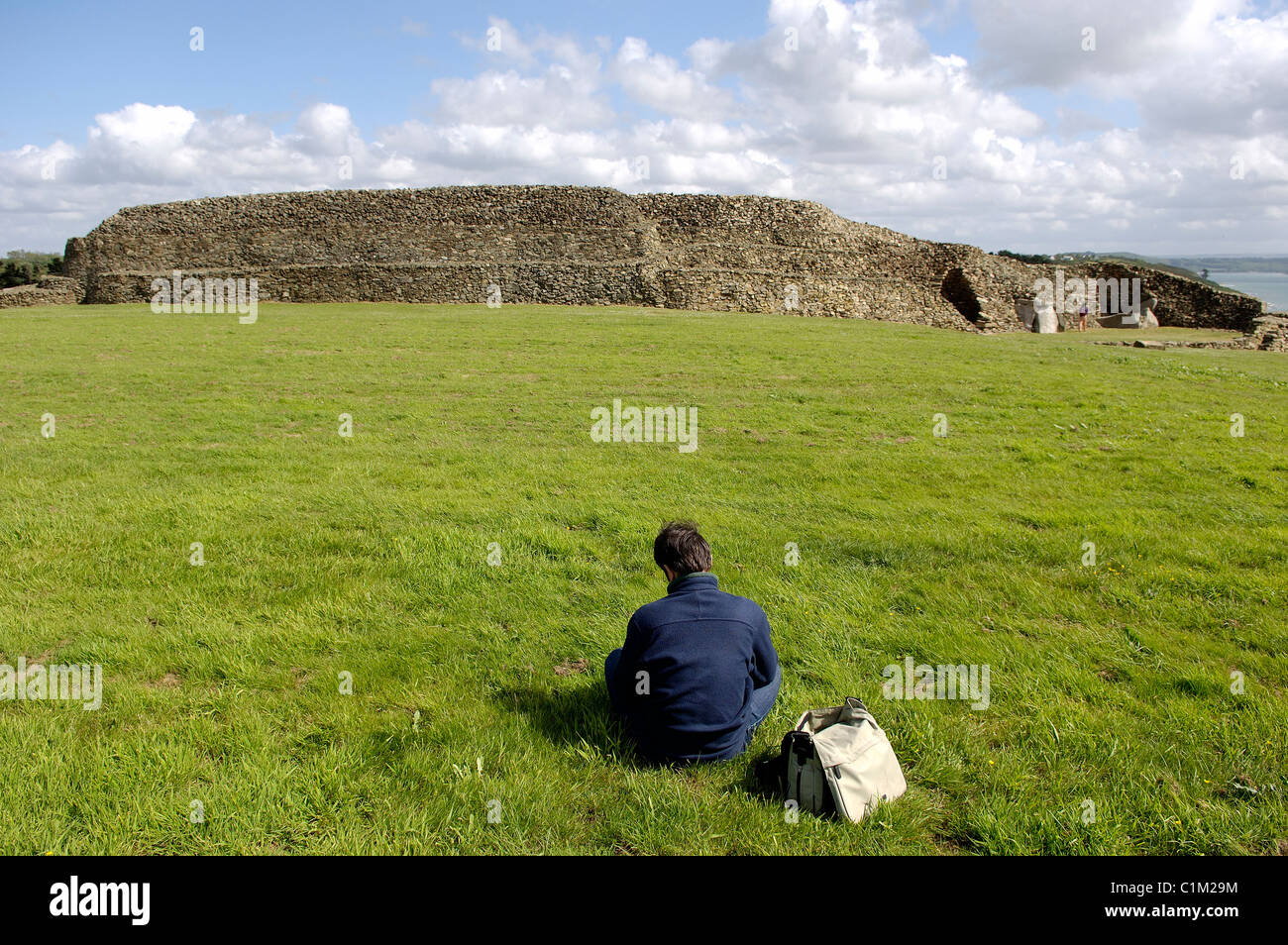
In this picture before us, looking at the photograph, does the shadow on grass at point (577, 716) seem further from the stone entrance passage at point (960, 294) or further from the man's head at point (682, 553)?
the stone entrance passage at point (960, 294)

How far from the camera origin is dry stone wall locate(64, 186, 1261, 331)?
36406mm

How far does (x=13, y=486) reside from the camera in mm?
8281

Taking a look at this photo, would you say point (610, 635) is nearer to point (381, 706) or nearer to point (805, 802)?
point (381, 706)

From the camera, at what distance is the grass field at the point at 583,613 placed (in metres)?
3.47

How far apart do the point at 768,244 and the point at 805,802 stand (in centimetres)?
3914

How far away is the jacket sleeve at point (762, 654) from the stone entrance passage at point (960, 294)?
122 ft

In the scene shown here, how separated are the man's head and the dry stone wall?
32220 mm

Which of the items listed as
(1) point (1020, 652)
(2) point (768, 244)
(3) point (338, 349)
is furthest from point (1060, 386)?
(2) point (768, 244)

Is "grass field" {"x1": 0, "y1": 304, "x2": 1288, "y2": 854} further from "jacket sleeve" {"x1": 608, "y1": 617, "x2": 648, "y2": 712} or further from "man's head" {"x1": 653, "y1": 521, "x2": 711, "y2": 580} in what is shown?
"man's head" {"x1": 653, "y1": 521, "x2": 711, "y2": 580}

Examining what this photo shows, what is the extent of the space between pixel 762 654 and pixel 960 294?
130 ft

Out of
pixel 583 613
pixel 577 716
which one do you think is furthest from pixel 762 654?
pixel 583 613

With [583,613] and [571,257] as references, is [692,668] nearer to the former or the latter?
[583,613]

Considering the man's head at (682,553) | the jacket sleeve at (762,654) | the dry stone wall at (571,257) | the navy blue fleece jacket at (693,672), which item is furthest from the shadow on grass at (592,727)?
the dry stone wall at (571,257)

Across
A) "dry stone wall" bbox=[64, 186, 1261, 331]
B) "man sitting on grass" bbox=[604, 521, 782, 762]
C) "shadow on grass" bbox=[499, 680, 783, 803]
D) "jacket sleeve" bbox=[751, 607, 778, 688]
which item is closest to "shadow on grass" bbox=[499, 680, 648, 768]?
"shadow on grass" bbox=[499, 680, 783, 803]
